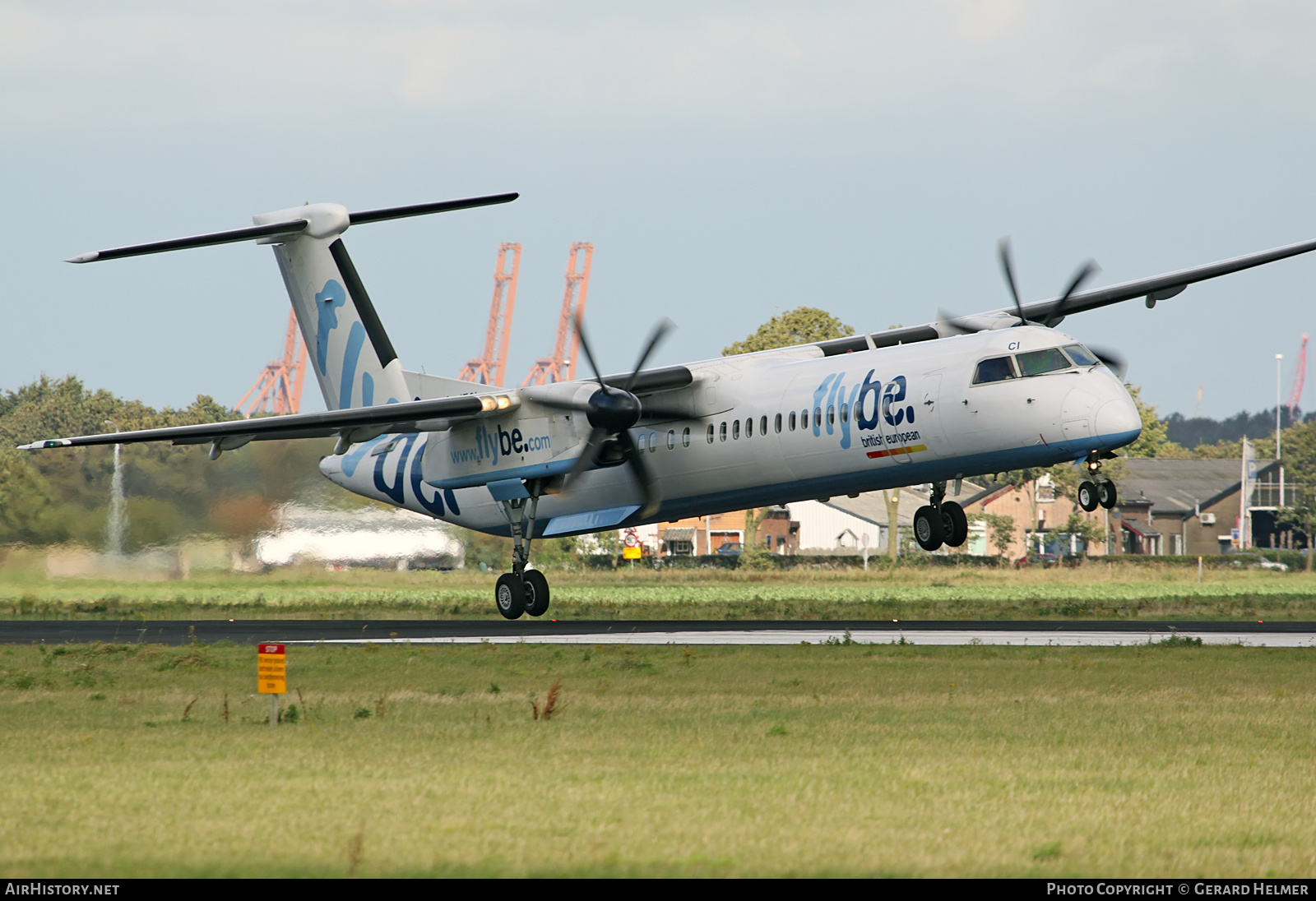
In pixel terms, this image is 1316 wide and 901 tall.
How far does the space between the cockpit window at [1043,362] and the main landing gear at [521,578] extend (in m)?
12.2

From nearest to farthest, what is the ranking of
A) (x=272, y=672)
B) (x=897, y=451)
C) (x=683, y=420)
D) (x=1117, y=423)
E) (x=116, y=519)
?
1. (x=272, y=672)
2. (x=1117, y=423)
3. (x=897, y=451)
4. (x=683, y=420)
5. (x=116, y=519)

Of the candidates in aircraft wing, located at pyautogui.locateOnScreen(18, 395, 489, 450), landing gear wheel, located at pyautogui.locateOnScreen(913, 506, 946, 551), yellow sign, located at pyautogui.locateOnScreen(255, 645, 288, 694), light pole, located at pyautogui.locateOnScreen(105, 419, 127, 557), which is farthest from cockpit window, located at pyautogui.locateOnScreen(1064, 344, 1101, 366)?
light pole, located at pyautogui.locateOnScreen(105, 419, 127, 557)

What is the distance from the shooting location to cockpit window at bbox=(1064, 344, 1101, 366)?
24016 millimetres

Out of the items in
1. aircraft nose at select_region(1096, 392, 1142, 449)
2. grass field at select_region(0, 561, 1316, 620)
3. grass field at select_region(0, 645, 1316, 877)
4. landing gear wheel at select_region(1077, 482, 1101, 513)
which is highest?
aircraft nose at select_region(1096, 392, 1142, 449)

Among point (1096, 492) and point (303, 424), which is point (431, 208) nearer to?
point (303, 424)

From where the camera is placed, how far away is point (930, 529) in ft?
88.1

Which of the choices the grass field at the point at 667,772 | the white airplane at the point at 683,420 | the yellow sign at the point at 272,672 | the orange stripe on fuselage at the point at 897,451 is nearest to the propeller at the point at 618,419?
the white airplane at the point at 683,420

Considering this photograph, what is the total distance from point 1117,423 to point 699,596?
2639 cm

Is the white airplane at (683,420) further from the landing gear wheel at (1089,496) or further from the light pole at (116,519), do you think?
the light pole at (116,519)

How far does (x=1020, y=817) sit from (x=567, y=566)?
53.2 meters

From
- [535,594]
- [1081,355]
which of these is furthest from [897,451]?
[535,594]

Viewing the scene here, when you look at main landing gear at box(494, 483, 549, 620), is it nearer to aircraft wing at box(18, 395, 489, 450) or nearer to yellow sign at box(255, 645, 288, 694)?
aircraft wing at box(18, 395, 489, 450)

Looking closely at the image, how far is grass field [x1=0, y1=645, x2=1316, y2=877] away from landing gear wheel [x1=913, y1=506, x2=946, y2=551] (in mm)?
4590

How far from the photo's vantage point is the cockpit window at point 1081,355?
78.8 feet
